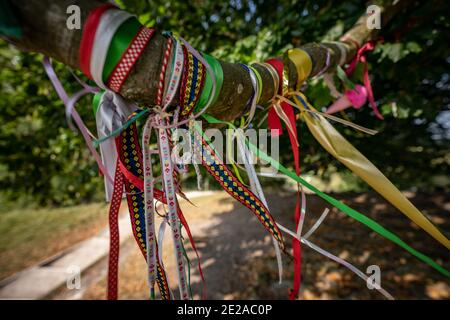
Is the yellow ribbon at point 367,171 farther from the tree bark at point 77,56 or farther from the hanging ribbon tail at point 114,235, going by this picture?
the hanging ribbon tail at point 114,235

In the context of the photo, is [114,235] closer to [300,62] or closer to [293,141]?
[293,141]

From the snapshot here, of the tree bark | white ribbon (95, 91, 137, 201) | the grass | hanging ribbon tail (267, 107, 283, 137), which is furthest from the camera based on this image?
the grass

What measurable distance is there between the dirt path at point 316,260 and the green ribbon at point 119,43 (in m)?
3.22

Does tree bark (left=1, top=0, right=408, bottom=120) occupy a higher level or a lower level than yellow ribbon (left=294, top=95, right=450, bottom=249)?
higher

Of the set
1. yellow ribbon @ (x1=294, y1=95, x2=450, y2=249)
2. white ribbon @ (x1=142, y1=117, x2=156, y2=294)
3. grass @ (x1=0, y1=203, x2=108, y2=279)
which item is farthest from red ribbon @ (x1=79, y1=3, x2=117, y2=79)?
grass @ (x1=0, y1=203, x2=108, y2=279)

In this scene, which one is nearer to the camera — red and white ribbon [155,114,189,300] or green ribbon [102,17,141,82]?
green ribbon [102,17,141,82]

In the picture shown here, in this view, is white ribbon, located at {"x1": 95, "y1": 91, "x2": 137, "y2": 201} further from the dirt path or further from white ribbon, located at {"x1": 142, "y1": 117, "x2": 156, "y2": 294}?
the dirt path

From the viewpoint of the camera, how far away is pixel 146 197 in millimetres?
761

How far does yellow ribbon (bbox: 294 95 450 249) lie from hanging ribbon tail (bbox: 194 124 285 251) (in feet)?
1.70

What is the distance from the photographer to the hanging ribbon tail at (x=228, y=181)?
85 centimetres

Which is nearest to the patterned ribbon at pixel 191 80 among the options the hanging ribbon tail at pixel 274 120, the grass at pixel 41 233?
the hanging ribbon tail at pixel 274 120

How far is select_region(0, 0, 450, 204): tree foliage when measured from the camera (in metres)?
2.04

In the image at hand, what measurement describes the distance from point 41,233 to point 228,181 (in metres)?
8.74

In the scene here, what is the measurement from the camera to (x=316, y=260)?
3.51 meters
